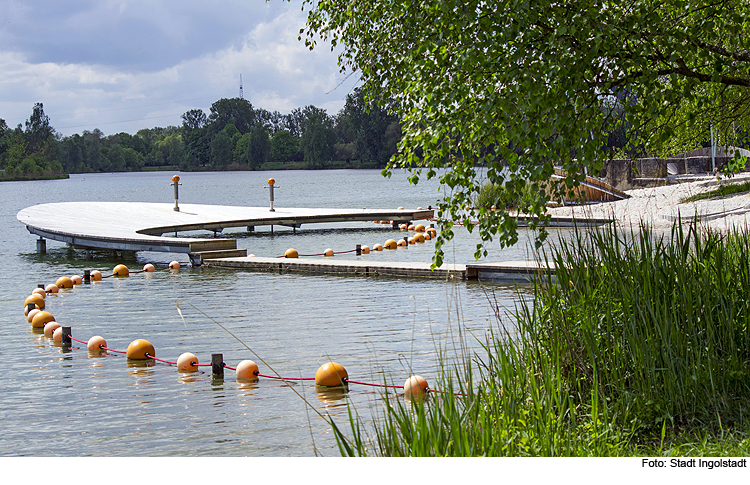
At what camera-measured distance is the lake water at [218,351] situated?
4.72m

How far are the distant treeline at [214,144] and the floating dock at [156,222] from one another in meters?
56.3

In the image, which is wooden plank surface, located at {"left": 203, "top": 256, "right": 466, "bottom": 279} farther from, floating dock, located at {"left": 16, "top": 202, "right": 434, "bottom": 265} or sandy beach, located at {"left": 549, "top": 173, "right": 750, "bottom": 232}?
sandy beach, located at {"left": 549, "top": 173, "right": 750, "bottom": 232}

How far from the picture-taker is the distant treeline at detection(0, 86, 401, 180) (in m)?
92.4

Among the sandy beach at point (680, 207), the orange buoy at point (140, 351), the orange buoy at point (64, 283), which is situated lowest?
the orange buoy at point (140, 351)

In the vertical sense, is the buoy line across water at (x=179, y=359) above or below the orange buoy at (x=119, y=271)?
below

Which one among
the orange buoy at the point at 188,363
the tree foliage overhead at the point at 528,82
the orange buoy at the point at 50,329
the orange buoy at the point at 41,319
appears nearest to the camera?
the tree foliage overhead at the point at 528,82

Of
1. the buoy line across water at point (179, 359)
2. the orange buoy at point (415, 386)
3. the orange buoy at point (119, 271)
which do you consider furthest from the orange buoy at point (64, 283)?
the orange buoy at point (415, 386)

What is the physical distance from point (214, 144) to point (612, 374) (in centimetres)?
11140

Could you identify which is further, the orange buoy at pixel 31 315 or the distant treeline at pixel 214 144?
the distant treeline at pixel 214 144

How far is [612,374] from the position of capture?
4.07 m

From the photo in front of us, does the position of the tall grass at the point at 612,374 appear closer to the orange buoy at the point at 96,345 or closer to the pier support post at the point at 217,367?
the pier support post at the point at 217,367

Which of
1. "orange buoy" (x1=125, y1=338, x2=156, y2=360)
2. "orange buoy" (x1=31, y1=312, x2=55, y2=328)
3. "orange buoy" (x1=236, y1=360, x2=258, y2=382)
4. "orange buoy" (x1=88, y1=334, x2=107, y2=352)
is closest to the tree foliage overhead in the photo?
"orange buoy" (x1=236, y1=360, x2=258, y2=382)

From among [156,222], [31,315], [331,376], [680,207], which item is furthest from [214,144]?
[331,376]

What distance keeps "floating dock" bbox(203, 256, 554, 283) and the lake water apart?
13.2 inches
